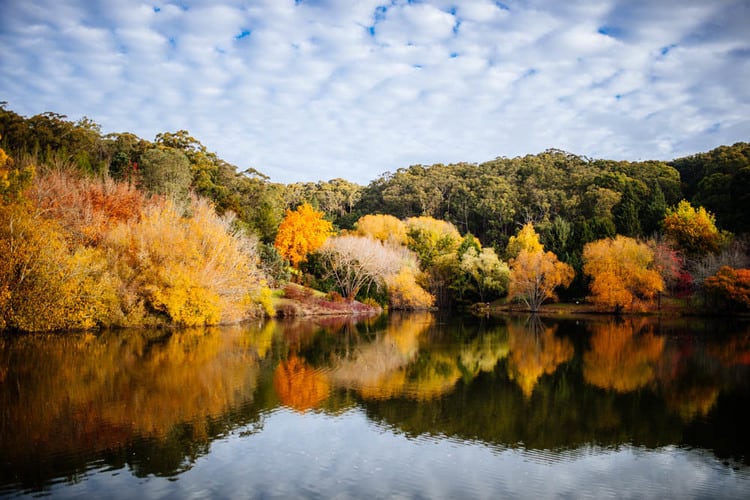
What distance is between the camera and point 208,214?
3344 centimetres

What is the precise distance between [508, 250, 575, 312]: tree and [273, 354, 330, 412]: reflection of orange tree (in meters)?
34.6

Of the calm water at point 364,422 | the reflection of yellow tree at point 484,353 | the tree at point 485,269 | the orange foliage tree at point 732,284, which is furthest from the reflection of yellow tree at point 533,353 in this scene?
the tree at point 485,269

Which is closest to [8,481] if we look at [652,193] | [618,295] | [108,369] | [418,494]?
[418,494]

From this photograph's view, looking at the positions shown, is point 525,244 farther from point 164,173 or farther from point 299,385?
point 299,385

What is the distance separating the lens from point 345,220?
8444 cm

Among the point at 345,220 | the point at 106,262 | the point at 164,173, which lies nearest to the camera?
the point at 106,262

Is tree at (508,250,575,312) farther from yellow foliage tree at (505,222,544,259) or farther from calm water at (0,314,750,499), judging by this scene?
calm water at (0,314,750,499)

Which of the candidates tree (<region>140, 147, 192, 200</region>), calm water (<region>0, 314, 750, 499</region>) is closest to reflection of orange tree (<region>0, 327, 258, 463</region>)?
calm water (<region>0, 314, 750, 499</region>)

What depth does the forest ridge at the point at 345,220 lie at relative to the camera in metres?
29.0

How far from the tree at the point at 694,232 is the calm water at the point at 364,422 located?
3127cm

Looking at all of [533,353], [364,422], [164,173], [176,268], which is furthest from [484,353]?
[164,173]

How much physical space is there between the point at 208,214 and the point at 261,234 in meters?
21.8

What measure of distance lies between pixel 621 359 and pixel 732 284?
24847mm

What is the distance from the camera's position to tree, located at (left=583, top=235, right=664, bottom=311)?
45.1 metres
